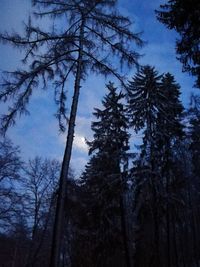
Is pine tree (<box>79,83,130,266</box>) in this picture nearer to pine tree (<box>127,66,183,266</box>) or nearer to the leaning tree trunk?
pine tree (<box>127,66,183,266</box>)

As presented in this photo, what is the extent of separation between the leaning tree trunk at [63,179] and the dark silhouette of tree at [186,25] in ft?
11.2

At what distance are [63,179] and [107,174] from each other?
45.1 feet

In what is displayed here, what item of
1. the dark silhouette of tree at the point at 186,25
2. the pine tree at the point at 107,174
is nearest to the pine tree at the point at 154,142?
the pine tree at the point at 107,174

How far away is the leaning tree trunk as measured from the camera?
891 centimetres

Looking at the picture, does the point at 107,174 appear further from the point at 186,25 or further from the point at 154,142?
the point at 186,25

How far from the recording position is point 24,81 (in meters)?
11.1

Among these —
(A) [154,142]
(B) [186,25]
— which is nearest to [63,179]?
(B) [186,25]

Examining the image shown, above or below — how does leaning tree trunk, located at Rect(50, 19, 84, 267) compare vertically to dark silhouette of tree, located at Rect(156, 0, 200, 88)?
below

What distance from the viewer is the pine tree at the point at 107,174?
2261 centimetres

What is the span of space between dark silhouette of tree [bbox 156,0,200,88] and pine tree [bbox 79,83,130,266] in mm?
9508

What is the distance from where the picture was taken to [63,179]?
32.6 ft

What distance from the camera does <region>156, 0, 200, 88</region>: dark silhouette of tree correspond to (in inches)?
460

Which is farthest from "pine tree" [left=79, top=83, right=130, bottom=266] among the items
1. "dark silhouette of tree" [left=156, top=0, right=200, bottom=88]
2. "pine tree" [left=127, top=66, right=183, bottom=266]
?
"dark silhouette of tree" [left=156, top=0, right=200, bottom=88]

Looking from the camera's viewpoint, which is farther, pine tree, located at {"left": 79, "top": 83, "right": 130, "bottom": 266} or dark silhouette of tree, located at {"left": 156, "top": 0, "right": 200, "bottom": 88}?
pine tree, located at {"left": 79, "top": 83, "right": 130, "bottom": 266}
